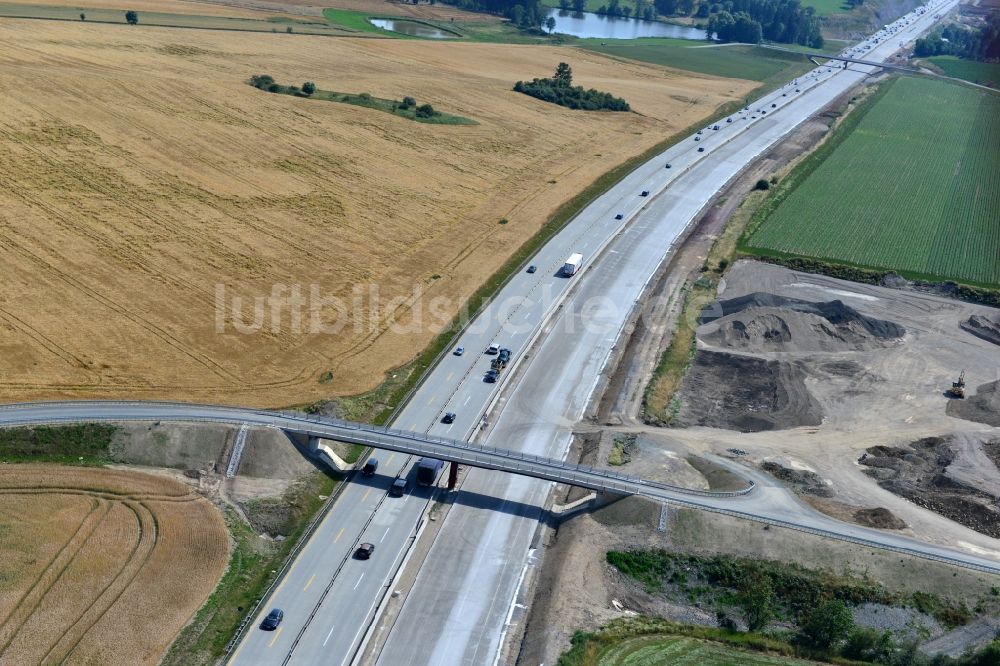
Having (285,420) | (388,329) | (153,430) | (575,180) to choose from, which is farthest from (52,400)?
(575,180)

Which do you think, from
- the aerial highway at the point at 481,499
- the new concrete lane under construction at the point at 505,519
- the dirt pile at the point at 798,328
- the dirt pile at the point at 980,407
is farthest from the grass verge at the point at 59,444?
the dirt pile at the point at 980,407

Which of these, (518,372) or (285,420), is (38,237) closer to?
(285,420)

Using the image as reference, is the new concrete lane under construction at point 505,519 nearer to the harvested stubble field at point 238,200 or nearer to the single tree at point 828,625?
the single tree at point 828,625

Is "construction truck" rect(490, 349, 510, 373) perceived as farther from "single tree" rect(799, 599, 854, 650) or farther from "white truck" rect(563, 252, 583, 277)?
"single tree" rect(799, 599, 854, 650)

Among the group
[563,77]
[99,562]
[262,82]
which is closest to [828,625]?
[99,562]

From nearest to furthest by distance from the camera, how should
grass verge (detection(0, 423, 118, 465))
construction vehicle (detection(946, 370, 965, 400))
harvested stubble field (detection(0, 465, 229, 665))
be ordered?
1. harvested stubble field (detection(0, 465, 229, 665))
2. grass verge (detection(0, 423, 118, 465))
3. construction vehicle (detection(946, 370, 965, 400))

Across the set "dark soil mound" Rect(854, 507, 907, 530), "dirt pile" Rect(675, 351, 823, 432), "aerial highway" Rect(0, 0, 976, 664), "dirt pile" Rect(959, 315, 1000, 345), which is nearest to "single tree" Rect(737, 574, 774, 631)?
"aerial highway" Rect(0, 0, 976, 664)
